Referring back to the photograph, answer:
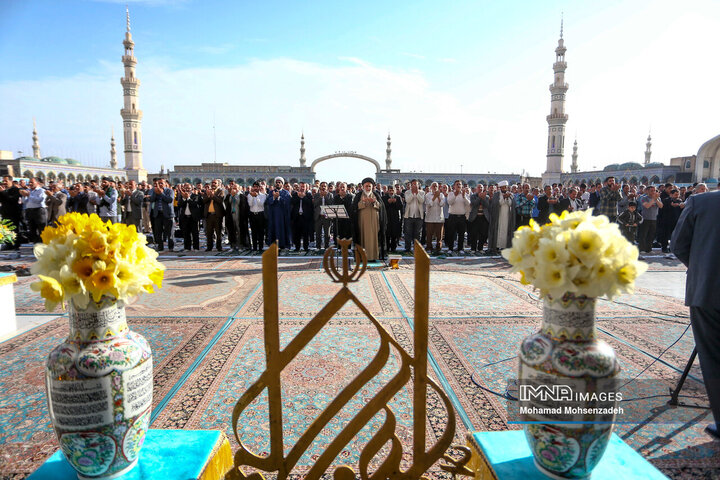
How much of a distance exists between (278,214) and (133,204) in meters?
3.31

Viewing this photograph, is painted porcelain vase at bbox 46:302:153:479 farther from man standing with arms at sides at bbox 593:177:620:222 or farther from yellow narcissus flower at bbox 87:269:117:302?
man standing with arms at sides at bbox 593:177:620:222

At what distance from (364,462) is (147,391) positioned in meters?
0.76

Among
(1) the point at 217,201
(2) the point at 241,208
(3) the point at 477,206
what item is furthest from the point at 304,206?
(3) the point at 477,206

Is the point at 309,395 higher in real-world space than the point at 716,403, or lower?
lower

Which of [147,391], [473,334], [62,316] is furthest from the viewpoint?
[62,316]

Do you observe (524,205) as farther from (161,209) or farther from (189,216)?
(161,209)

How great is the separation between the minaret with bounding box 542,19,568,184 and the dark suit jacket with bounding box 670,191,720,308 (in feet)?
128

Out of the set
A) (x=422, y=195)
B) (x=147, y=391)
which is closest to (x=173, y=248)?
(x=422, y=195)

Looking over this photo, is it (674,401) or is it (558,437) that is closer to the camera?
(558,437)

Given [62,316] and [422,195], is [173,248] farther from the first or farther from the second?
[422,195]

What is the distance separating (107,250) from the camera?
1.21 m

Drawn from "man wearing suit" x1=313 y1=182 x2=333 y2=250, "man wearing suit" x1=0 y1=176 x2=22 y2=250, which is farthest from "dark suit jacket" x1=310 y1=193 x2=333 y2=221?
"man wearing suit" x1=0 y1=176 x2=22 y2=250

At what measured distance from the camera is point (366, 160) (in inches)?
1395

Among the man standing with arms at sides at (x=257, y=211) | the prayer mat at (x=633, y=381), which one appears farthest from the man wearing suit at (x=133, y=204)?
the prayer mat at (x=633, y=381)
